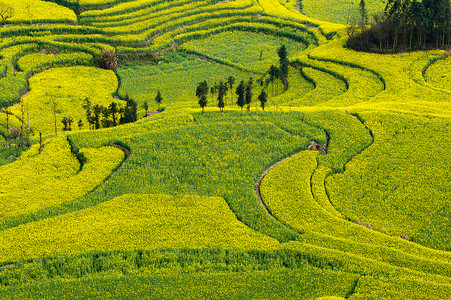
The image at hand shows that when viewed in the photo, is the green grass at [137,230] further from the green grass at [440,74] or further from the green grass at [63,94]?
the green grass at [440,74]

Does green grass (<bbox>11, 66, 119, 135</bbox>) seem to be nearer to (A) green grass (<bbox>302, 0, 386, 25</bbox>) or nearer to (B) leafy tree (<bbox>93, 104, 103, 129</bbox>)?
(B) leafy tree (<bbox>93, 104, 103, 129</bbox>)

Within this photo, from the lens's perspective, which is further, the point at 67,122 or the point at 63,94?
the point at 63,94

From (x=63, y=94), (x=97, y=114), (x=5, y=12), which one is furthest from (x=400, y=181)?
(x=5, y=12)

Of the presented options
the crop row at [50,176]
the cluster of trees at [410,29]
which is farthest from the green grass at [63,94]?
the cluster of trees at [410,29]

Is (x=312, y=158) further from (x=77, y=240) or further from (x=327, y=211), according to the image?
(x=77, y=240)

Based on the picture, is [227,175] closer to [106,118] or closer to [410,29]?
[106,118]

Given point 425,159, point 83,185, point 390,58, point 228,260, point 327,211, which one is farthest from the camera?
point 390,58

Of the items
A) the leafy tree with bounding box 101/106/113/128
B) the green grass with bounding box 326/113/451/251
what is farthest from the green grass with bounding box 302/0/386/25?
the leafy tree with bounding box 101/106/113/128

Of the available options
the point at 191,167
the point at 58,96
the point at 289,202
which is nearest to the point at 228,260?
the point at 289,202
